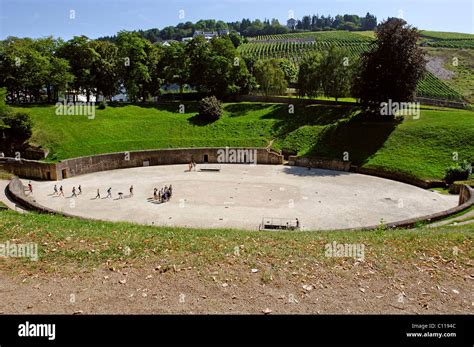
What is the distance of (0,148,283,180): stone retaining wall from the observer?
3869cm

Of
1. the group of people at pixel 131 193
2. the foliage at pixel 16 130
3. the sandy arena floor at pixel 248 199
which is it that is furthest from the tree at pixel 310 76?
the foliage at pixel 16 130

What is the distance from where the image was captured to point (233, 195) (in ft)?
103

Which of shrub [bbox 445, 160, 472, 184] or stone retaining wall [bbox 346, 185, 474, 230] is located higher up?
shrub [bbox 445, 160, 472, 184]

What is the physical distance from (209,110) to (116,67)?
19.3 meters

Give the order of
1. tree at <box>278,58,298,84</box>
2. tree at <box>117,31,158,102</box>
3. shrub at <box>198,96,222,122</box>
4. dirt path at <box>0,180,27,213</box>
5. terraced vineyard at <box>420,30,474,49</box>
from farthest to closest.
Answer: terraced vineyard at <box>420,30,474,49</box> → tree at <box>278,58,298,84</box> → tree at <box>117,31,158,102</box> → shrub at <box>198,96,222,122</box> → dirt path at <box>0,180,27,213</box>

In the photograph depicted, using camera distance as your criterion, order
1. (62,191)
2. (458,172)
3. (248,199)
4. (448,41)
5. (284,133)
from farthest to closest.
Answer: (448,41) < (284,133) < (458,172) < (62,191) < (248,199)

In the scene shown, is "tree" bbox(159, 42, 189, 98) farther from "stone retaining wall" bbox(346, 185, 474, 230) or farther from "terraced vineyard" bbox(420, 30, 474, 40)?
"terraced vineyard" bbox(420, 30, 474, 40)

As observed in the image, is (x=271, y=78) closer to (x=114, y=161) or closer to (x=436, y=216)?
(x=114, y=161)

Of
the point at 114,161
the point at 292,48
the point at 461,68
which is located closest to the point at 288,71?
the point at 292,48

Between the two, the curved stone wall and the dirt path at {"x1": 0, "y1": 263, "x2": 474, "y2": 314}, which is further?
the curved stone wall

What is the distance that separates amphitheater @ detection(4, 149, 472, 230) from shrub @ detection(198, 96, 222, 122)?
35.3 feet

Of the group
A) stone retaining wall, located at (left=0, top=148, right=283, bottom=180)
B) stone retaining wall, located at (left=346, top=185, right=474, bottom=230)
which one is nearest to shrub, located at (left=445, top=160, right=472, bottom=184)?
stone retaining wall, located at (left=346, top=185, right=474, bottom=230)

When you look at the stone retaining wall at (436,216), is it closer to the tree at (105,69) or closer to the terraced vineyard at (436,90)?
the tree at (105,69)
